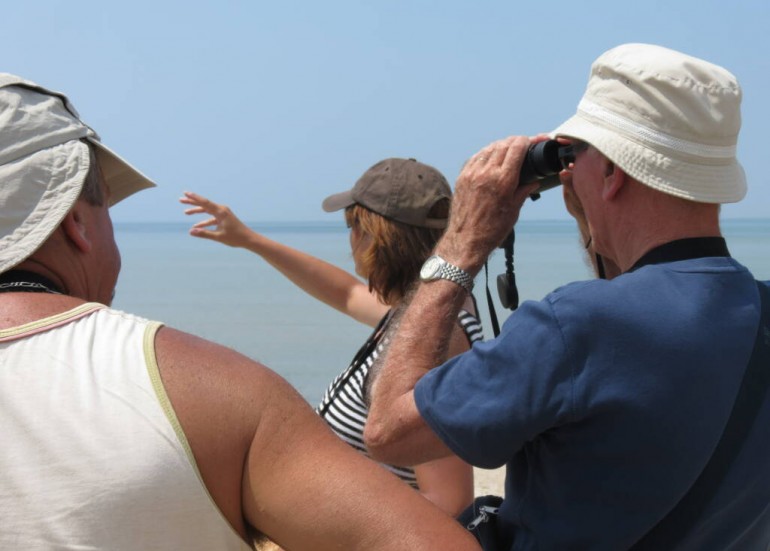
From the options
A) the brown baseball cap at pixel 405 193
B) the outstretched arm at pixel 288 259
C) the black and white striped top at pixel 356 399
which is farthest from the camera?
the outstretched arm at pixel 288 259

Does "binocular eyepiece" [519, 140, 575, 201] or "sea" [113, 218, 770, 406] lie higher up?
"binocular eyepiece" [519, 140, 575, 201]

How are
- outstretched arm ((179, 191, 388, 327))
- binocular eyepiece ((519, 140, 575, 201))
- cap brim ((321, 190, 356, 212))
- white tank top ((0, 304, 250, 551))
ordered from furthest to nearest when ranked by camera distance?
outstretched arm ((179, 191, 388, 327)) → cap brim ((321, 190, 356, 212)) → binocular eyepiece ((519, 140, 575, 201)) → white tank top ((0, 304, 250, 551))

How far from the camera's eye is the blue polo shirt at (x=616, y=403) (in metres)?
1.57

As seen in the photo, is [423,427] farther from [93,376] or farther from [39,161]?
[39,161]

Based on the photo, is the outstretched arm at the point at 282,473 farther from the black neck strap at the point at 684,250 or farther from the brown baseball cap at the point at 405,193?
the brown baseball cap at the point at 405,193

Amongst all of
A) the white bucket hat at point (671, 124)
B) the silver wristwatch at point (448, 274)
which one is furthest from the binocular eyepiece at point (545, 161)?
the silver wristwatch at point (448, 274)

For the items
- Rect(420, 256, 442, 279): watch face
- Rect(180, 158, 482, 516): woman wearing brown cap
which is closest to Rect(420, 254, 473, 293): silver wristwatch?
Rect(420, 256, 442, 279): watch face

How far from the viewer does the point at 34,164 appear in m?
1.61

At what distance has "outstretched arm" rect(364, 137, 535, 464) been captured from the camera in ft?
5.93

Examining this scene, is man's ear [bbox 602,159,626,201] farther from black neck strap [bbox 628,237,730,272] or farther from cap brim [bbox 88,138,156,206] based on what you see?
cap brim [bbox 88,138,156,206]

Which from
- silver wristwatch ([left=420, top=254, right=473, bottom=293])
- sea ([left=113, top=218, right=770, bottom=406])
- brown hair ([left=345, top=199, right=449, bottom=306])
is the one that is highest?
silver wristwatch ([left=420, top=254, right=473, bottom=293])

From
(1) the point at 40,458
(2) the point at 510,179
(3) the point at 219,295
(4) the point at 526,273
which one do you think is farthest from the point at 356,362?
(4) the point at 526,273

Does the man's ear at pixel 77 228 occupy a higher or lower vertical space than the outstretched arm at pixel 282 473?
higher

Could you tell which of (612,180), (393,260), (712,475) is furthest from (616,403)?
(393,260)
